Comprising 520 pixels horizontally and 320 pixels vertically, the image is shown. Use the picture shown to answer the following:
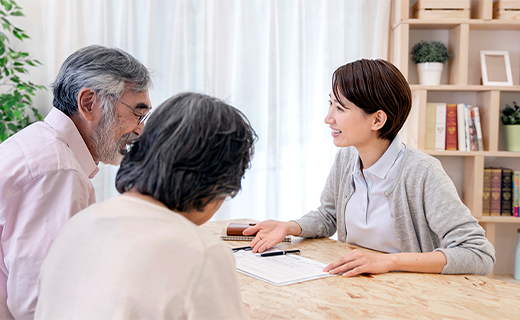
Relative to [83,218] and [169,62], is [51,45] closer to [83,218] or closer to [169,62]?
[169,62]

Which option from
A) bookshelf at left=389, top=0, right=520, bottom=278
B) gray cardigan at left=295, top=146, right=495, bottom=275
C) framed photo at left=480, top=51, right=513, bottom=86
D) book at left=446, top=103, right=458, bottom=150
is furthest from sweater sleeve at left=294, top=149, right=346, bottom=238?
framed photo at left=480, top=51, right=513, bottom=86

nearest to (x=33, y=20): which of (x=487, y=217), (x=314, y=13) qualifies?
(x=314, y=13)

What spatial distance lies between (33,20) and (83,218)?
2976 mm

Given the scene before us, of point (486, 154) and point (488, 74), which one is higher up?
point (488, 74)

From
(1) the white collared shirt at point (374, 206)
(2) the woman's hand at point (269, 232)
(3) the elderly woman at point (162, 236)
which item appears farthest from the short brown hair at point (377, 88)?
(3) the elderly woman at point (162, 236)

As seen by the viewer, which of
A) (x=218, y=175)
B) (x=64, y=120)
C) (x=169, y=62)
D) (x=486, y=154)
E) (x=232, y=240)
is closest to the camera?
(x=218, y=175)

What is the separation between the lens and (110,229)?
0.65 m

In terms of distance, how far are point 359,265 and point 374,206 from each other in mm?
498

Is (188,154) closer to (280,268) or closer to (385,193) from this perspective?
(280,268)

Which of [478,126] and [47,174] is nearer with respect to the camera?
[47,174]

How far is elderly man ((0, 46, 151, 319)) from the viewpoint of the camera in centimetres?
100

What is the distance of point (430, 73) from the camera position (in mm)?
2973

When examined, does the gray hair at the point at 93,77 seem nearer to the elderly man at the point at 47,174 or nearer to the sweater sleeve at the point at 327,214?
the elderly man at the point at 47,174

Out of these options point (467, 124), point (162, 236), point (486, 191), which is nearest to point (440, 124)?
point (467, 124)
